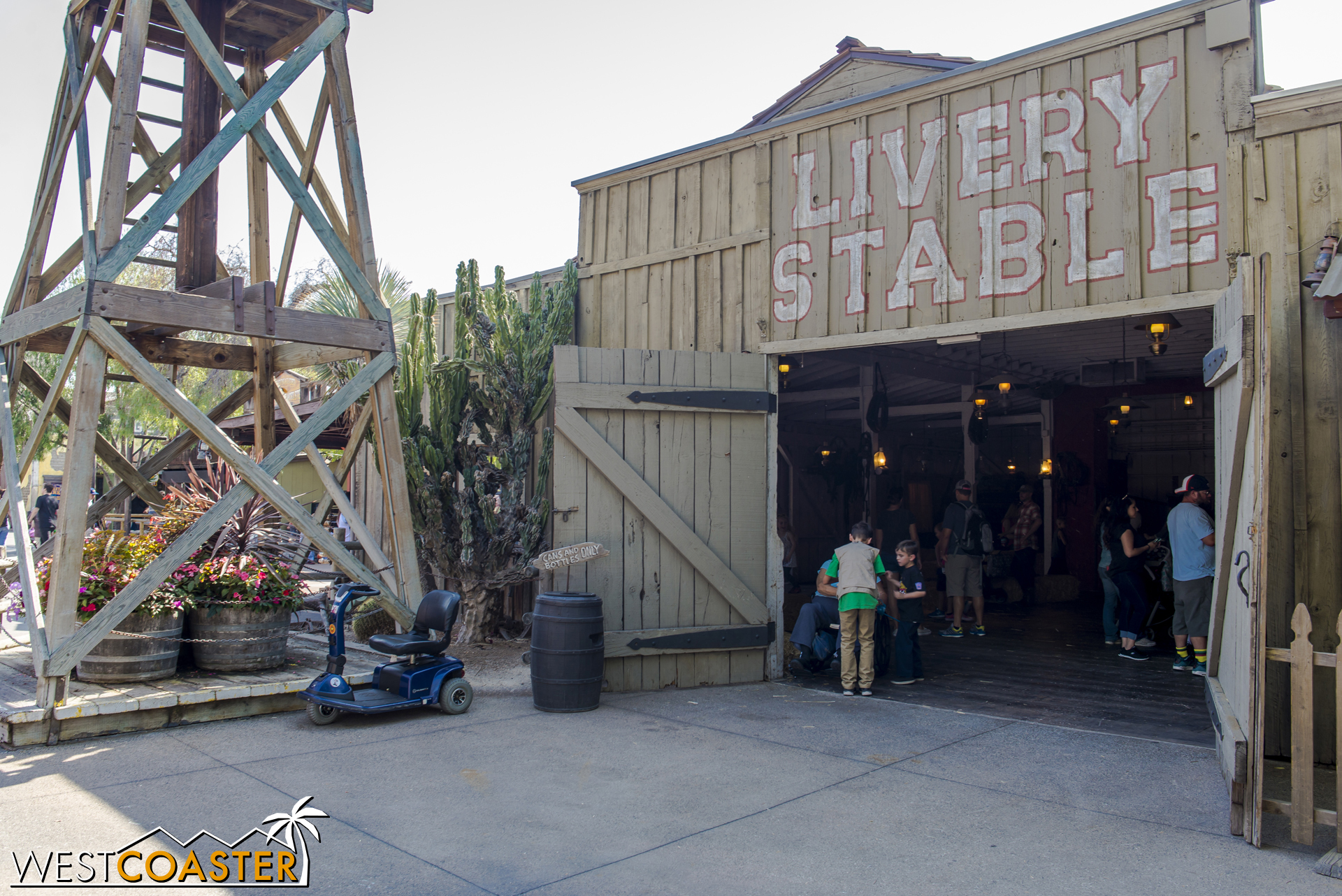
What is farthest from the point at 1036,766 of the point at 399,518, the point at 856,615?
the point at 399,518

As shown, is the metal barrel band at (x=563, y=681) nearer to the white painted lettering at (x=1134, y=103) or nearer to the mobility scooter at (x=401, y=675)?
the mobility scooter at (x=401, y=675)

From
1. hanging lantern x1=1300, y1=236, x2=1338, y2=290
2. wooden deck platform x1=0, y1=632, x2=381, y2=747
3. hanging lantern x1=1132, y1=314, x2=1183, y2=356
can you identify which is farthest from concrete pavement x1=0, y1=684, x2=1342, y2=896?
hanging lantern x1=1132, y1=314, x2=1183, y2=356

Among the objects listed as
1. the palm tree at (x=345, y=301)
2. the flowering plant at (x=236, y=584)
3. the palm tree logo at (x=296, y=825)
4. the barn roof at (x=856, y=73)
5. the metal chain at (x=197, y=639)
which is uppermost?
the barn roof at (x=856, y=73)

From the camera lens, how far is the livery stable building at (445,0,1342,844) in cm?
559

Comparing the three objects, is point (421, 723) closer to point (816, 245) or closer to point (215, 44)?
point (816, 245)

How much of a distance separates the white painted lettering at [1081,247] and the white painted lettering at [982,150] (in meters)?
0.55

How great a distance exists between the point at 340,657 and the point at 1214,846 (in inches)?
211

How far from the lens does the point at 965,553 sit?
10.8 metres

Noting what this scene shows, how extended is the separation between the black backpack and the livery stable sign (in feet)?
Result: 12.9

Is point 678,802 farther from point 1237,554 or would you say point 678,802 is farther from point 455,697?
point 1237,554

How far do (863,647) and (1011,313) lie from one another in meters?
2.96

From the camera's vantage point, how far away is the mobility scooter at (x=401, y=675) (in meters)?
6.43

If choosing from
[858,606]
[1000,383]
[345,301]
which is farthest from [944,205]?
[345,301]

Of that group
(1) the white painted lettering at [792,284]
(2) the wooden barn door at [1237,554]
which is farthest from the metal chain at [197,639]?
(2) the wooden barn door at [1237,554]
